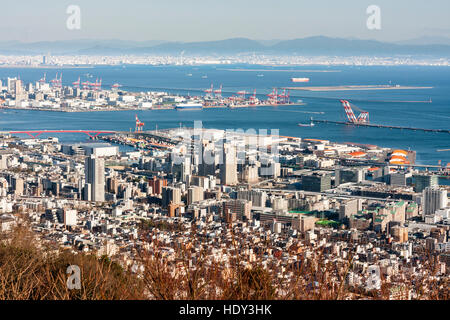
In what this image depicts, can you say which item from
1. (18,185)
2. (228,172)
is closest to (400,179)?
(228,172)

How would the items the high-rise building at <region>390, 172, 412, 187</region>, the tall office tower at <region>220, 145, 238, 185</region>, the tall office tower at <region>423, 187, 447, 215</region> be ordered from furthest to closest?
the tall office tower at <region>220, 145, 238, 185</region> < the high-rise building at <region>390, 172, 412, 187</region> < the tall office tower at <region>423, 187, 447, 215</region>

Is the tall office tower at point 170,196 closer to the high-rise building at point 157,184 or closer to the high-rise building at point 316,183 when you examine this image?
the high-rise building at point 157,184

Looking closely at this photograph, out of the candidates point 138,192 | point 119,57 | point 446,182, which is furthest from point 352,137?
point 119,57

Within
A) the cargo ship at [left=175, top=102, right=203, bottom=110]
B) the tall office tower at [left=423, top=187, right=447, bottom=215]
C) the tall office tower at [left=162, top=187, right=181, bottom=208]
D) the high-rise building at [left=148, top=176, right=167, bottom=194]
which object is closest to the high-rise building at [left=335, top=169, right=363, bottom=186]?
the tall office tower at [left=423, top=187, right=447, bottom=215]

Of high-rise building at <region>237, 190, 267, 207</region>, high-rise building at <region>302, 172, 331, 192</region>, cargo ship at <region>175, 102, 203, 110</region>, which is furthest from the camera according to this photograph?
cargo ship at <region>175, 102, 203, 110</region>

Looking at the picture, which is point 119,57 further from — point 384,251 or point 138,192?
point 384,251

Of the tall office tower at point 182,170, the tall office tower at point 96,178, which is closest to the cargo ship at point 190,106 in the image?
the tall office tower at point 182,170

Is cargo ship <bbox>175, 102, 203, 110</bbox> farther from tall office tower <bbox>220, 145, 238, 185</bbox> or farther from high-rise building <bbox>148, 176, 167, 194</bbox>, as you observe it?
high-rise building <bbox>148, 176, 167, 194</bbox>
